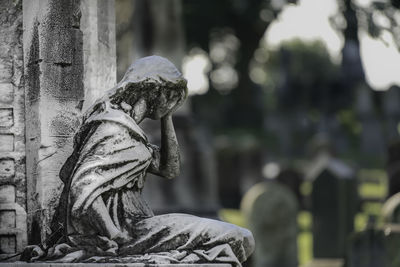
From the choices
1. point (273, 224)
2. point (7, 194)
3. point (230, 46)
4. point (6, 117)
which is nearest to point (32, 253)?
point (7, 194)

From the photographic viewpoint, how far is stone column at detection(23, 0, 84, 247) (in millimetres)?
7035

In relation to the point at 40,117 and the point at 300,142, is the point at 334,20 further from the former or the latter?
the point at 300,142

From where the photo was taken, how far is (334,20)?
45.0ft

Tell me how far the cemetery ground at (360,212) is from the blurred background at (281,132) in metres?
0.04

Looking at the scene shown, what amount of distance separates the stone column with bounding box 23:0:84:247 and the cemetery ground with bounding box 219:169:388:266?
5.36 meters

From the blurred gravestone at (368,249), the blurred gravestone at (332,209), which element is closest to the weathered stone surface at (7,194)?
the blurred gravestone at (368,249)

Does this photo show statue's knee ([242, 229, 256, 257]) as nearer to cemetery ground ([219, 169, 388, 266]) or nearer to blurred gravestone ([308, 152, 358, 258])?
cemetery ground ([219, 169, 388, 266])

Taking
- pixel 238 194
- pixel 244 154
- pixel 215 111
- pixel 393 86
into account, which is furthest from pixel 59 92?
pixel 215 111

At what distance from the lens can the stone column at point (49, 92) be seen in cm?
704

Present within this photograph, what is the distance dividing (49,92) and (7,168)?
626 mm

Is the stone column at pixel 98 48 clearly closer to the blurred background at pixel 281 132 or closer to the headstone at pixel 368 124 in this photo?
the blurred background at pixel 281 132

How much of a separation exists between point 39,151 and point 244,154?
24.5 meters

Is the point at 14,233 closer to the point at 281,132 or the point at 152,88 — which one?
the point at 152,88


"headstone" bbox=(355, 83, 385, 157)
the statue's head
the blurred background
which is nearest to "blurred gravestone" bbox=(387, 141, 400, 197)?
the blurred background
